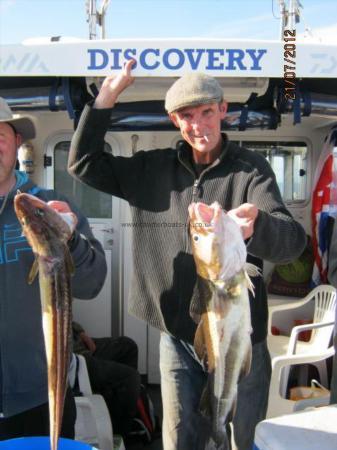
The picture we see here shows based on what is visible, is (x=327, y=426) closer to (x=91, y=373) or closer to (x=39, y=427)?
(x=39, y=427)

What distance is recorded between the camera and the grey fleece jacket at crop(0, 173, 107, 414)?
6.49 ft

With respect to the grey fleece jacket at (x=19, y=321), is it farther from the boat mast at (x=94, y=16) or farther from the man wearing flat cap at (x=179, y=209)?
the boat mast at (x=94, y=16)

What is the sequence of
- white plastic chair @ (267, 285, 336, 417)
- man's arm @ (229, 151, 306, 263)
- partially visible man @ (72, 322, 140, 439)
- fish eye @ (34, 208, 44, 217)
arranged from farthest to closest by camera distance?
white plastic chair @ (267, 285, 336, 417) < partially visible man @ (72, 322, 140, 439) < man's arm @ (229, 151, 306, 263) < fish eye @ (34, 208, 44, 217)

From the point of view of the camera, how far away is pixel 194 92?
1.97m

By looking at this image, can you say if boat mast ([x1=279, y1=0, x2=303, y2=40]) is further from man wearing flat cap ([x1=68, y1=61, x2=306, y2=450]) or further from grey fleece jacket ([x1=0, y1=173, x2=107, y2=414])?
grey fleece jacket ([x1=0, y1=173, x2=107, y2=414])

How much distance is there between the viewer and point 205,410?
1955 millimetres

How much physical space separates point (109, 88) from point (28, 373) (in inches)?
52.7

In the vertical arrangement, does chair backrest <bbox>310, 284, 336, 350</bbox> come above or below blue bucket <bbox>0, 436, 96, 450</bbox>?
below

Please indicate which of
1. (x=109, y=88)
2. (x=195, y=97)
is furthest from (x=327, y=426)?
(x=109, y=88)

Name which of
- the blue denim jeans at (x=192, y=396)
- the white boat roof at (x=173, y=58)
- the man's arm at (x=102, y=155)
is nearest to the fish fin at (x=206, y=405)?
the blue denim jeans at (x=192, y=396)

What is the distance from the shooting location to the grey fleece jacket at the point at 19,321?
198 cm

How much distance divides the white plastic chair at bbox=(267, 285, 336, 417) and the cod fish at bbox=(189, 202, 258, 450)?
2.07m

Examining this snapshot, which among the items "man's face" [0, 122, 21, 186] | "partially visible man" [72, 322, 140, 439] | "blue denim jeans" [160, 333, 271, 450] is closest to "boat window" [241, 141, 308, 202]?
"partially visible man" [72, 322, 140, 439]

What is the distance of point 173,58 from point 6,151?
122 centimetres
